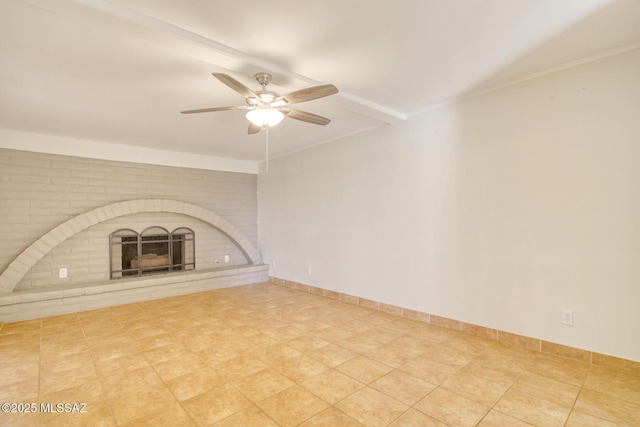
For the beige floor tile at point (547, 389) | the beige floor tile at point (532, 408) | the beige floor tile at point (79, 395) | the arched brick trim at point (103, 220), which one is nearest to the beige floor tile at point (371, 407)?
the beige floor tile at point (532, 408)

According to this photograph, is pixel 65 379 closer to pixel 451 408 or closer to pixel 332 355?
pixel 332 355

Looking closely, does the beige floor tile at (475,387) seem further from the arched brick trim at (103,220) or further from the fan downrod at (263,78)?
the arched brick trim at (103,220)

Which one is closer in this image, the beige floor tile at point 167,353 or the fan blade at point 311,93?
the fan blade at point 311,93

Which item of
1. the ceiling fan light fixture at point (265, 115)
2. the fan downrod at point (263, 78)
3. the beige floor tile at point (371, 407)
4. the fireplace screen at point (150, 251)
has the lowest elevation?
the beige floor tile at point (371, 407)

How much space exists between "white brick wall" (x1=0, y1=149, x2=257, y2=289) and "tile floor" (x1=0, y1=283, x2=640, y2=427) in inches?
40.0

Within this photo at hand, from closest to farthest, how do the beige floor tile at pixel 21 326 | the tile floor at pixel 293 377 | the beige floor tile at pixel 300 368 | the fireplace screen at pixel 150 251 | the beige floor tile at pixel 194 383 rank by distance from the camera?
the tile floor at pixel 293 377
the beige floor tile at pixel 194 383
the beige floor tile at pixel 300 368
the beige floor tile at pixel 21 326
the fireplace screen at pixel 150 251

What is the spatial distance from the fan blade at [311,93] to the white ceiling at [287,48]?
12.9 inches

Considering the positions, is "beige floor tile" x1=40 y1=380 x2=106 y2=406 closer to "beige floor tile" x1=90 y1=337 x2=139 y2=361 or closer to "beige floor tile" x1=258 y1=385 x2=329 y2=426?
"beige floor tile" x1=90 y1=337 x2=139 y2=361

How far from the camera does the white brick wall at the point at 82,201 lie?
4.03 m

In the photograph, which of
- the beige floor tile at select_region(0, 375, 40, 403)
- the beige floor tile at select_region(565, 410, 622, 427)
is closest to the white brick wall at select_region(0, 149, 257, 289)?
the beige floor tile at select_region(0, 375, 40, 403)

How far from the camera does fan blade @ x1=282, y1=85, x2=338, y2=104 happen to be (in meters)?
2.12

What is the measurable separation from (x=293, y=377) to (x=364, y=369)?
1.90 feet

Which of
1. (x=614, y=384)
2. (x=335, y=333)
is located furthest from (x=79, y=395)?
(x=614, y=384)

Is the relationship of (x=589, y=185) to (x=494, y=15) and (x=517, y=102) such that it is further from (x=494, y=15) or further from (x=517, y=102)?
(x=494, y=15)
